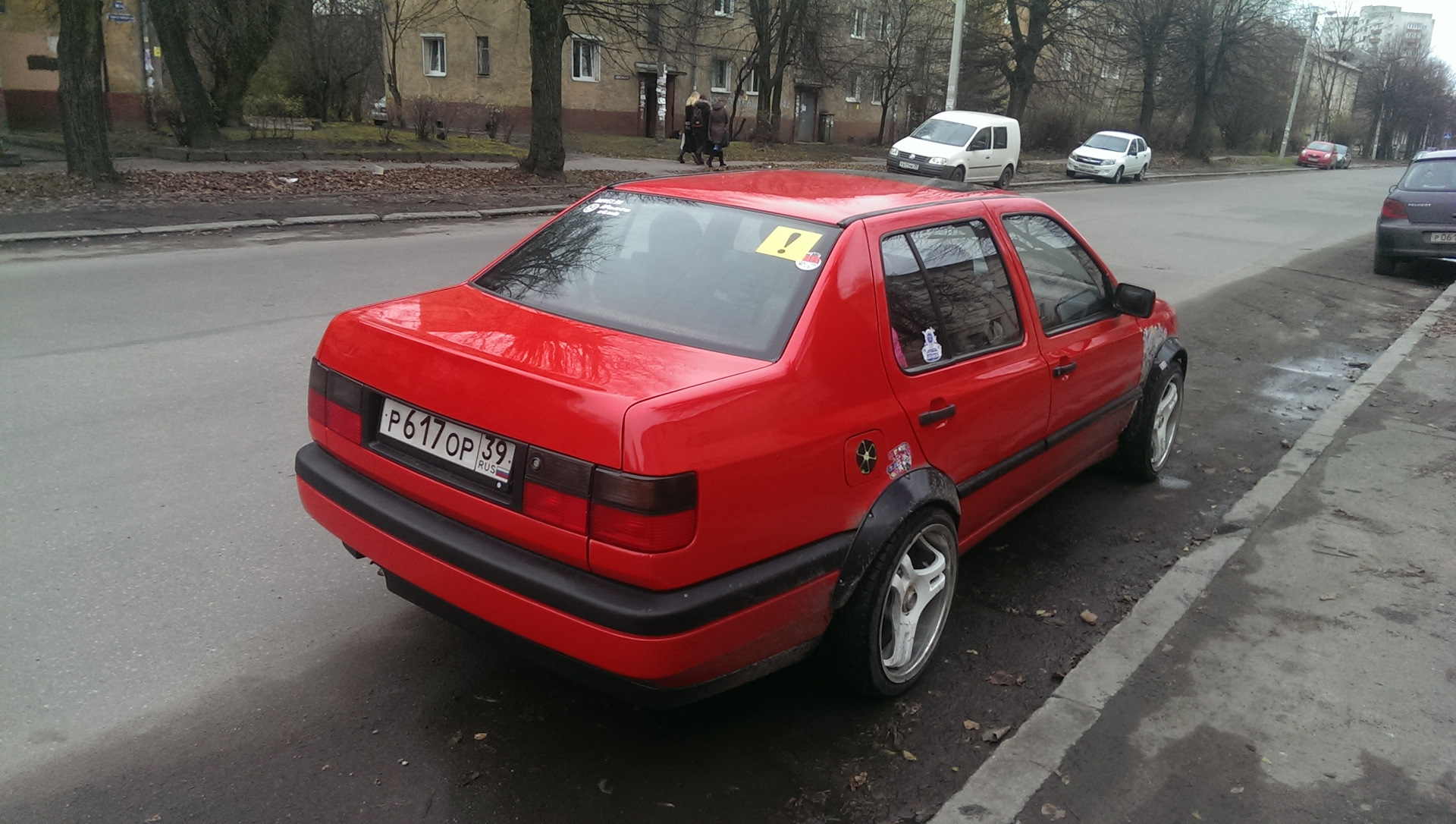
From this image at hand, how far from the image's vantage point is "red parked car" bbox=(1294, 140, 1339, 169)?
6159 centimetres

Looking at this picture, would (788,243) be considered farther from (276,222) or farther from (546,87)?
(546,87)

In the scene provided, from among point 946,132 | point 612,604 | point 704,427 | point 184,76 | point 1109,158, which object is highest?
point 184,76

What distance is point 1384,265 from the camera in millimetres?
14695

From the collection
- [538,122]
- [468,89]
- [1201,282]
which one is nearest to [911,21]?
[468,89]

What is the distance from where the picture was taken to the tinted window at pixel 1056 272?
4.19 metres

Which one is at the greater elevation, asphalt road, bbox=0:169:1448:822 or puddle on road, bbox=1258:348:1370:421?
puddle on road, bbox=1258:348:1370:421

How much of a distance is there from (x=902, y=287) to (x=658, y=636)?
1.49 m

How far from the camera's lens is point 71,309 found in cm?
779

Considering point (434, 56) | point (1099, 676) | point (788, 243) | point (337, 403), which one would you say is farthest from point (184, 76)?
point (434, 56)

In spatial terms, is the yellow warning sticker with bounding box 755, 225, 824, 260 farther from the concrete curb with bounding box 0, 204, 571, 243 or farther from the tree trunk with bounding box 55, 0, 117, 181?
the tree trunk with bounding box 55, 0, 117, 181

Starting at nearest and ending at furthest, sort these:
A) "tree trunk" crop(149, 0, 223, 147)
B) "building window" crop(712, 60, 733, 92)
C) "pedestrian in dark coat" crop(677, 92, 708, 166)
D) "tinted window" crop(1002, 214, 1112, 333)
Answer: "tinted window" crop(1002, 214, 1112, 333) → "tree trunk" crop(149, 0, 223, 147) → "pedestrian in dark coat" crop(677, 92, 708, 166) → "building window" crop(712, 60, 733, 92)

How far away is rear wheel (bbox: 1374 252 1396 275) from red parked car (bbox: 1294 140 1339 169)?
5451cm

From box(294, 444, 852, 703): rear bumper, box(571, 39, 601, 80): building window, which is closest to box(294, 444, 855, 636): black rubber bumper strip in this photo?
box(294, 444, 852, 703): rear bumper

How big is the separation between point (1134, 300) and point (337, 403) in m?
3.43
